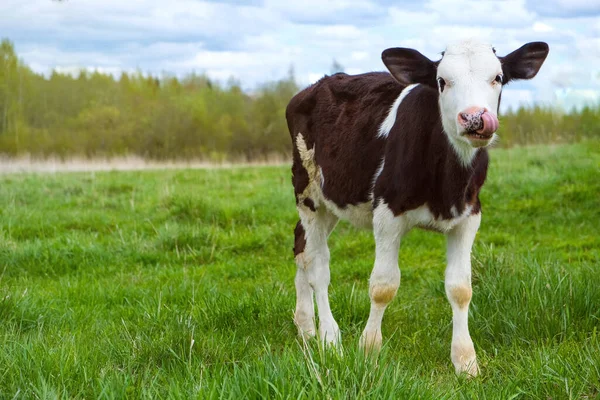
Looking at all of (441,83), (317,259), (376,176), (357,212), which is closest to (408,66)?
(441,83)

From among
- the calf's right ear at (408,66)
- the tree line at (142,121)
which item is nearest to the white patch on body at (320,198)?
the calf's right ear at (408,66)

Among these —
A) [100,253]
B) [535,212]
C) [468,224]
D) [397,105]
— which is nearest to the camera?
[468,224]

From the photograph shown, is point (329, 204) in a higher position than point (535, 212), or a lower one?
higher

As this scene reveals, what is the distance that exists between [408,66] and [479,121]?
84 centimetres

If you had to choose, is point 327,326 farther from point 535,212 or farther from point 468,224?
point 535,212

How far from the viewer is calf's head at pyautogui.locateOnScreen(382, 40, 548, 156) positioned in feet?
12.5

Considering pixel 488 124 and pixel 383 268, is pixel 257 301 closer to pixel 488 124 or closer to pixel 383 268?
pixel 383 268

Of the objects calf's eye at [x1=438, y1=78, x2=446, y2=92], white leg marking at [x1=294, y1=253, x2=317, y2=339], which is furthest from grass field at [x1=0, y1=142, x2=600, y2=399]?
calf's eye at [x1=438, y1=78, x2=446, y2=92]

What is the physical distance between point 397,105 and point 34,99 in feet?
137

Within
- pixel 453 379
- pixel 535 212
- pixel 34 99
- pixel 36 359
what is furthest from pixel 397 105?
pixel 34 99

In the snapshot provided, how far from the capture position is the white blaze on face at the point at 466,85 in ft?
12.7

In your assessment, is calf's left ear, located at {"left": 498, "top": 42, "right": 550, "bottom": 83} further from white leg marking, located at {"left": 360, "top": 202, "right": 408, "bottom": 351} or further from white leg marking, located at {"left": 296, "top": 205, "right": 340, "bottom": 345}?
white leg marking, located at {"left": 296, "top": 205, "right": 340, "bottom": 345}

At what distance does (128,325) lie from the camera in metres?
4.90

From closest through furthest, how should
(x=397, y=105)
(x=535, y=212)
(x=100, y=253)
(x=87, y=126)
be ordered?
A: 1. (x=397, y=105)
2. (x=100, y=253)
3. (x=535, y=212)
4. (x=87, y=126)
